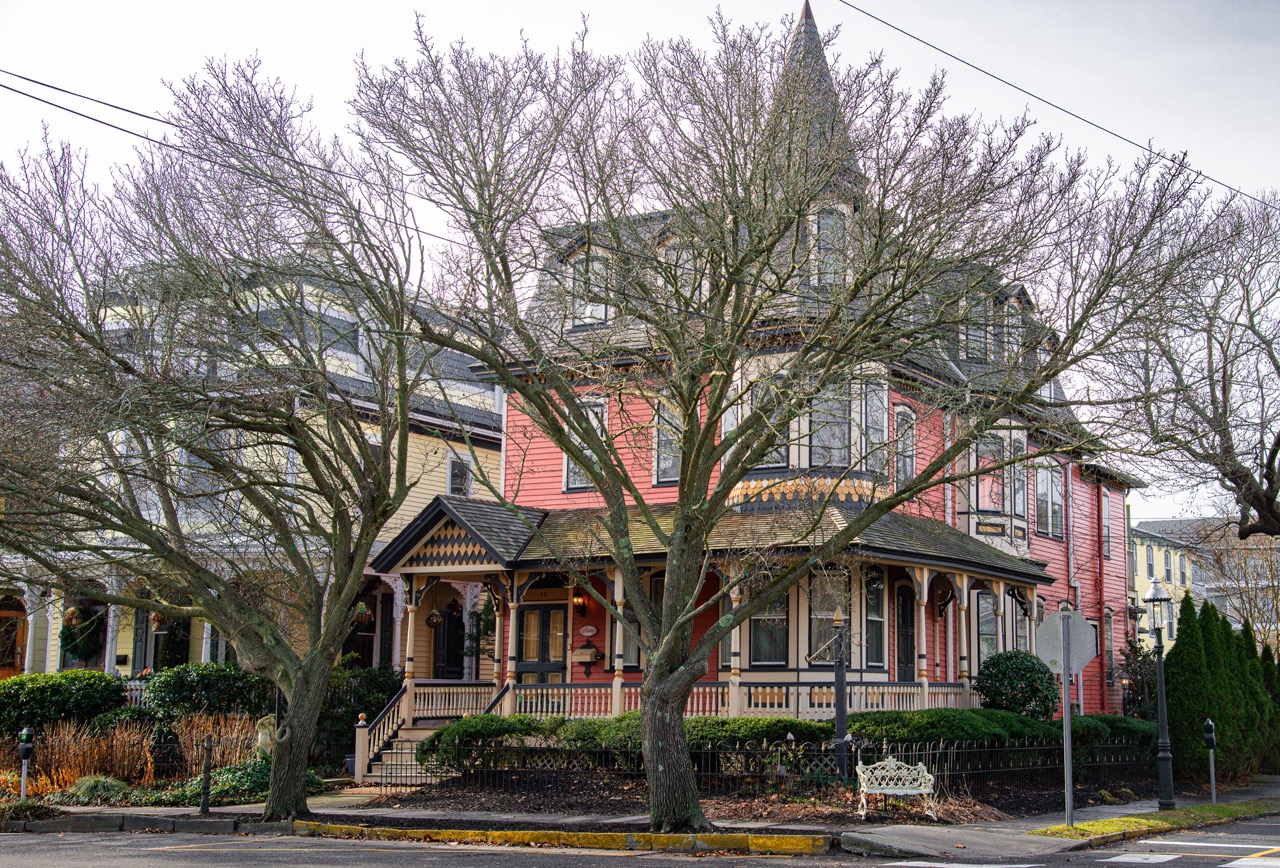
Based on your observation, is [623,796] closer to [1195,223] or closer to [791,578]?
[791,578]

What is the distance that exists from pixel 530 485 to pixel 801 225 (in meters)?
13.3

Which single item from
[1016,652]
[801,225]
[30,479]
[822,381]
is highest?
[801,225]

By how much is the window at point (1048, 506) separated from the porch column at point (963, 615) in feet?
18.9

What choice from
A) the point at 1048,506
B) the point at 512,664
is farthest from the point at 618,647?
the point at 1048,506

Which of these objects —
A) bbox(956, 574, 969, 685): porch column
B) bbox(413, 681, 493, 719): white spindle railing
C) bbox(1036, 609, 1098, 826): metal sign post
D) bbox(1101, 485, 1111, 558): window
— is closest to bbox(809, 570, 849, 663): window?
bbox(956, 574, 969, 685): porch column

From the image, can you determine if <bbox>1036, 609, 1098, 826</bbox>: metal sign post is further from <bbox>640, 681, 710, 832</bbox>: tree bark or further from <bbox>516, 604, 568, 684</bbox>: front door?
<bbox>516, 604, 568, 684</bbox>: front door

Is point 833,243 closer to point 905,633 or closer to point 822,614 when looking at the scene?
point 822,614

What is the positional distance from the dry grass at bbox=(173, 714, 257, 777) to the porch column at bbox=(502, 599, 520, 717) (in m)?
4.60

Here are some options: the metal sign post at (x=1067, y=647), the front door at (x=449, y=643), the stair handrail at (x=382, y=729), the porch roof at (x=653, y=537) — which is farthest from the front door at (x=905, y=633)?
the front door at (x=449, y=643)

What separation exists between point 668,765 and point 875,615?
10.3 meters

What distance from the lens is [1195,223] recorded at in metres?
16.4

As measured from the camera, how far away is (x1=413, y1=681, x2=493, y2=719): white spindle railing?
2494cm

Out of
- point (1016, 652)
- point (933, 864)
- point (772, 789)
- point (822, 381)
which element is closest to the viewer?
point (933, 864)

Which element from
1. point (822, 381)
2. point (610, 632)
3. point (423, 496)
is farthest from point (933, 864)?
point (423, 496)
